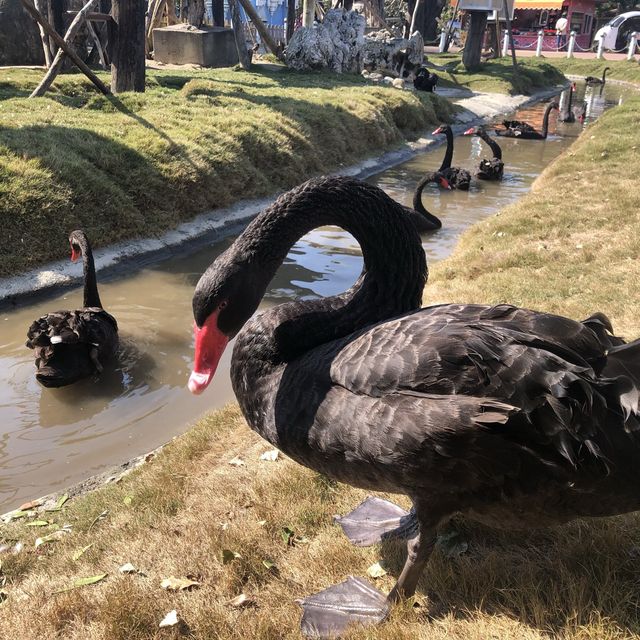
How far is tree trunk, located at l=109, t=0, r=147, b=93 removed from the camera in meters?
10.7

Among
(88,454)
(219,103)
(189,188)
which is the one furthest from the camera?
(219,103)

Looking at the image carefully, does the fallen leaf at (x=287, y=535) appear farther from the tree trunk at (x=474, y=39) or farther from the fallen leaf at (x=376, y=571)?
the tree trunk at (x=474, y=39)

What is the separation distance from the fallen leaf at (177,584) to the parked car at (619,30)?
4590 centimetres

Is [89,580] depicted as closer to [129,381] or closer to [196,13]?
[129,381]

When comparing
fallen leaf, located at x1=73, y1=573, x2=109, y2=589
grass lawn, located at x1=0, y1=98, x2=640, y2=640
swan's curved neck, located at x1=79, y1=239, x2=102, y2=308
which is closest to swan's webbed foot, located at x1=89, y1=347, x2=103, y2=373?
swan's curved neck, located at x1=79, y1=239, x2=102, y2=308

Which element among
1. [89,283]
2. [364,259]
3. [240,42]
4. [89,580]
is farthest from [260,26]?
[89,580]

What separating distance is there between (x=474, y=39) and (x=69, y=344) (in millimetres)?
24820

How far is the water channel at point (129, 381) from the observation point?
156 inches

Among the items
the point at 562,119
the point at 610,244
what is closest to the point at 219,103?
the point at 610,244

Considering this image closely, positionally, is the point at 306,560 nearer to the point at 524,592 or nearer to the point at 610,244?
the point at 524,592

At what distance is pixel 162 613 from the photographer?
87.8 inches

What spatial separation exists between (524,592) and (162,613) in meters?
1.23

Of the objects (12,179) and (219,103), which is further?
(219,103)

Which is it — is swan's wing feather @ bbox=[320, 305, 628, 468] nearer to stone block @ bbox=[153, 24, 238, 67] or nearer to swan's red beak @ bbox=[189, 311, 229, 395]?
swan's red beak @ bbox=[189, 311, 229, 395]
